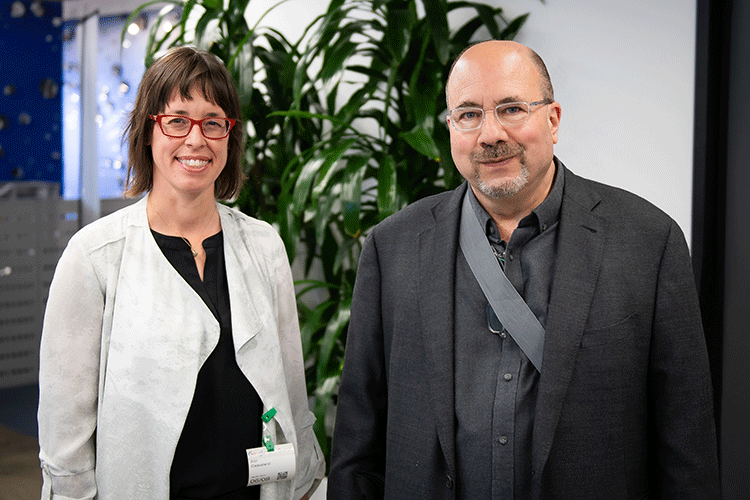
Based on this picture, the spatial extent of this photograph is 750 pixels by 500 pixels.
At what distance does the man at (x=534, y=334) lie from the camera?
1.25 m

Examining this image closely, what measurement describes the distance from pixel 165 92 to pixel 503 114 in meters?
0.74

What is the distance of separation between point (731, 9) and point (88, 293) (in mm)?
1922

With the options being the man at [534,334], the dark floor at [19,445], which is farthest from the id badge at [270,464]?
the dark floor at [19,445]

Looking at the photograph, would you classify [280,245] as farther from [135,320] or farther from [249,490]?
[249,490]

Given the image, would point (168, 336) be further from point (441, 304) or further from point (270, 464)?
point (441, 304)

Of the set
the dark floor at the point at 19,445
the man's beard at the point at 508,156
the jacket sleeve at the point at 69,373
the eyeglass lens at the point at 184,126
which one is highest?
the eyeglass lens at the point at 184,126

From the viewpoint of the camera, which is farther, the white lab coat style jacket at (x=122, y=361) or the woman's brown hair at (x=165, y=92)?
the woman's brown hair at (x=165, y=92)

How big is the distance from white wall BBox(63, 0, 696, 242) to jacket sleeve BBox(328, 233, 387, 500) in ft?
3.80

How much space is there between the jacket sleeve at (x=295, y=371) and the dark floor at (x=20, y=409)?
3295 mm

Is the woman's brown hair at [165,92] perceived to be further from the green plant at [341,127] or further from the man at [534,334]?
the green plant at [341,127]

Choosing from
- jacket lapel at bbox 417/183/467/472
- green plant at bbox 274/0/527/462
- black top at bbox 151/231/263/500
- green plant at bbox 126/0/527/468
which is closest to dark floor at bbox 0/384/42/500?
green plant at bbox 126/0/527/468

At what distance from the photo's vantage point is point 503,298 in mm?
1292

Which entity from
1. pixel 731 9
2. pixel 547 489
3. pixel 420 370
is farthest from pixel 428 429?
pixel 731 9

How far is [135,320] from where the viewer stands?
4.61 feet
